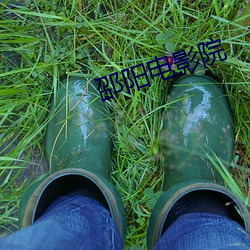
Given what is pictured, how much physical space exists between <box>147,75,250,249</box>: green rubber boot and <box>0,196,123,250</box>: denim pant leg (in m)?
0.35

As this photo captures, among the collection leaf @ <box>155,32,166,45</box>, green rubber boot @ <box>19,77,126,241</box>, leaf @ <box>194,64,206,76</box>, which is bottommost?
green rubber boot @ <box>19,77,126,241</box>

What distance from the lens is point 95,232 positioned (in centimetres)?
94

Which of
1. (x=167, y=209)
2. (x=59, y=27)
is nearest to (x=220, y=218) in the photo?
(x=167, y=209)

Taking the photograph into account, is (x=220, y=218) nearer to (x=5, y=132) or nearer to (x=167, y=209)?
(x=167, y=209)

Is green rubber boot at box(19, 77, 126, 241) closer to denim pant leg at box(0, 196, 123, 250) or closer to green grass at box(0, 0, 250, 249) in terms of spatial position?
green grass at box(0, 0, 250, 249)

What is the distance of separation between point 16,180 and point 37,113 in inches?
9.6

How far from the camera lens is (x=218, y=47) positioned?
1.33 metres

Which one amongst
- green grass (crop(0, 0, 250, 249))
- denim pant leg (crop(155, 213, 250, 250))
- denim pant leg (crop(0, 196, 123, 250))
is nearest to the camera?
denim pant leg (crop(0, 196, 123, 250))

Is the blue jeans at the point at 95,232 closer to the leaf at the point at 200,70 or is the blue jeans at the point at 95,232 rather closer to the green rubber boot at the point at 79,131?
the green rubber boot at the point at 79,131

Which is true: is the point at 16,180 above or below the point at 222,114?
below

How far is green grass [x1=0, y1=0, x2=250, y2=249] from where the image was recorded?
1326 mm

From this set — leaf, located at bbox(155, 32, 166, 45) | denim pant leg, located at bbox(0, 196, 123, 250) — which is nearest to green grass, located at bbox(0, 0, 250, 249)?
leaf, located at bbox(155, 32, 166, 45)

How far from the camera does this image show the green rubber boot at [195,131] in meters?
1.33

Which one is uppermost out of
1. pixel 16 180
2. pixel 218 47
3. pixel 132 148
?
pixel 218 47
